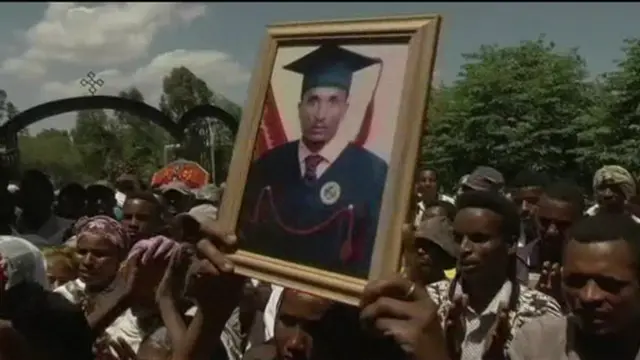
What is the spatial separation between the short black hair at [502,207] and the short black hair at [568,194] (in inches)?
39.0

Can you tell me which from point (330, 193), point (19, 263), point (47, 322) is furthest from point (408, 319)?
point (19, 263)

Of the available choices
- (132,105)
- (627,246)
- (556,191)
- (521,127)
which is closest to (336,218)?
(627,246)

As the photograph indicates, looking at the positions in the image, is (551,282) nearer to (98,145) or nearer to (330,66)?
(330,66)

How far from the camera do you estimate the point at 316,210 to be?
98.7 inches

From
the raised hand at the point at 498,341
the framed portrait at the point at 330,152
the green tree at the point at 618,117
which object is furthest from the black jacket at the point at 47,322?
the green tree at the point at 618,117

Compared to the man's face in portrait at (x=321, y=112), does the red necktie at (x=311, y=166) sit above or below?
below

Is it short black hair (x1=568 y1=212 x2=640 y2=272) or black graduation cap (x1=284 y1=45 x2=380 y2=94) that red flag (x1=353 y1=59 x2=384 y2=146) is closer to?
black graduation cap (x1=284 y1=45 x2=380 y2=94)

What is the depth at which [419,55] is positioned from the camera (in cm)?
233

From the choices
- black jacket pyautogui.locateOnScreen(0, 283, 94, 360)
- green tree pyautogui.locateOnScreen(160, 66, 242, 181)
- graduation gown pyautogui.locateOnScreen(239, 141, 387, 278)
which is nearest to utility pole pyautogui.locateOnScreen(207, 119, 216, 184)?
green tree pyautogui.locateOnScreen(160, 66, 242, 181)

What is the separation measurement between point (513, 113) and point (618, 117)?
7.19m

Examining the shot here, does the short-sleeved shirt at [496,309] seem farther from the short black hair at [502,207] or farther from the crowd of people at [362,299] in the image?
the short black hair at [502,207]

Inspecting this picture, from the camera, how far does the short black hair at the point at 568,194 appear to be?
4.61 metres

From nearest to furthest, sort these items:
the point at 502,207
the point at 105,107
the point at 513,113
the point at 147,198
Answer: the point at 502,207
the point at 147,198
the point at 105,107
the point at 513,113

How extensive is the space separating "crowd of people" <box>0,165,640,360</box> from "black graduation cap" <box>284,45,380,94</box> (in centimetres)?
36
